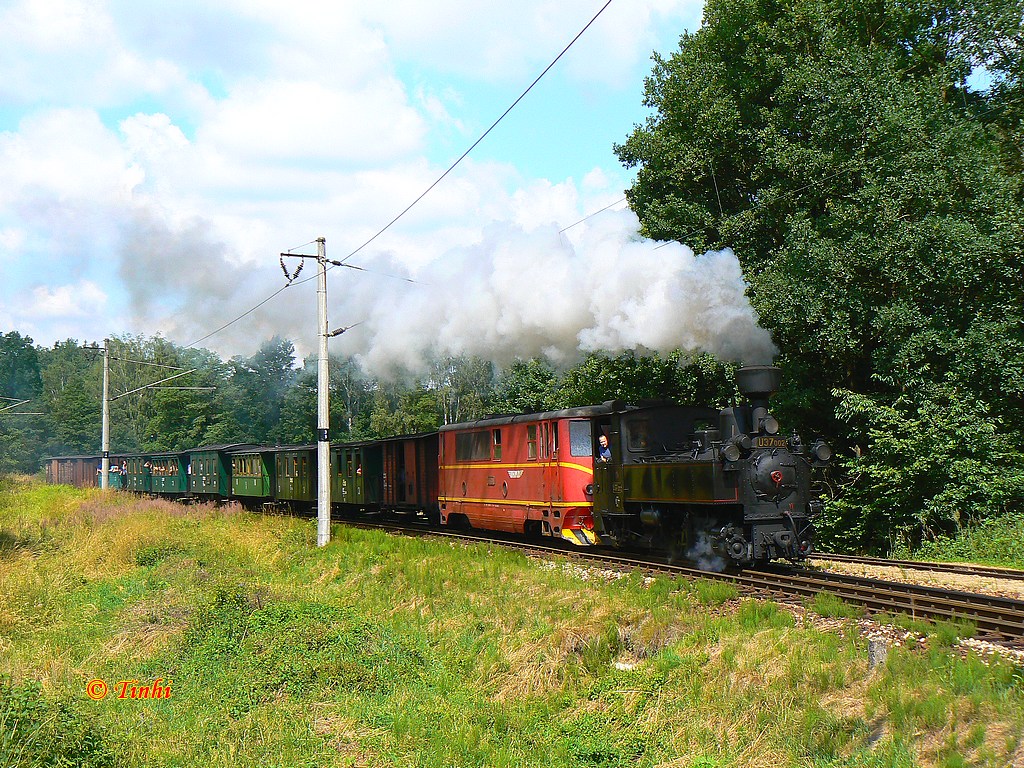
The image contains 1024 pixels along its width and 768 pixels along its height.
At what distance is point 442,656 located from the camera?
33.4ft

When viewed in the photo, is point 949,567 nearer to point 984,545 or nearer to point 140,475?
point 984,545

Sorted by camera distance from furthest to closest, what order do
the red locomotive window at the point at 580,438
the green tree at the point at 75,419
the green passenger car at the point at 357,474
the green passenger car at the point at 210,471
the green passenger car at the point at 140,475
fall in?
the green tree at the point at 75,419 → the green passenger car at the point at 140,475 → the green passenger car at the point at 210,471 → the green passenger car at the point at 357,474 → the red locomotive window at the point at 580,438

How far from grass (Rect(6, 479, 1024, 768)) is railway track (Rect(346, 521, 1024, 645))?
0.79m

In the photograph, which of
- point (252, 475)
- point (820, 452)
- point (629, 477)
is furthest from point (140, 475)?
point (820, 452)

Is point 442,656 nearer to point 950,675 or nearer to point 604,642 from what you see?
point 604,642

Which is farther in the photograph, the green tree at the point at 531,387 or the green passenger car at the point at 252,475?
the green tree at the point at 531,387

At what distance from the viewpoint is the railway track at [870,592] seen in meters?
9.54

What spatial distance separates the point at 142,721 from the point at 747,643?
623 centimetres

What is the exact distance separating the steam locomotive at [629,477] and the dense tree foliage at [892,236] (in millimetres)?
5243

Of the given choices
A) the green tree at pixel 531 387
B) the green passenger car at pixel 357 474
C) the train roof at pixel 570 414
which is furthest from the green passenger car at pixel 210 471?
the train roof at pixel 570 414

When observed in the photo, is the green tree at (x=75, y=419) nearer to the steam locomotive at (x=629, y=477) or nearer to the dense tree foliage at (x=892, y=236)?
the steam locomotive at (x=629, y=477)

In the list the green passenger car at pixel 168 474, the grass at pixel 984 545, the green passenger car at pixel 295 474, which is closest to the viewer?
the grass at pixel 984 545

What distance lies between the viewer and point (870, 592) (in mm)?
11367

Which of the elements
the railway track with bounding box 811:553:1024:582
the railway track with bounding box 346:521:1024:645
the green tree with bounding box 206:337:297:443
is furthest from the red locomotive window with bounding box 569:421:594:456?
the green tree with bounding box 206:337:297:443
